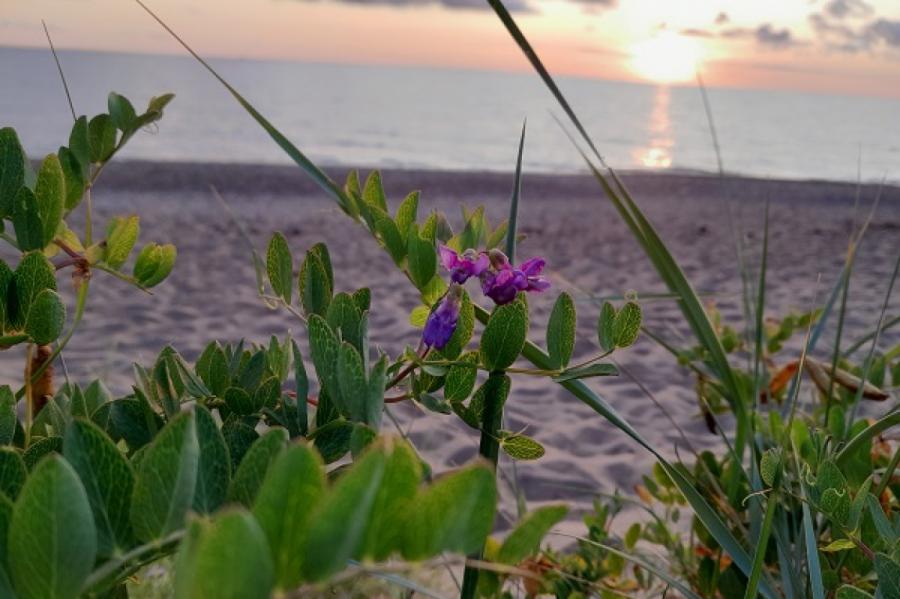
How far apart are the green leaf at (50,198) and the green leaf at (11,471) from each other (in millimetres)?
315

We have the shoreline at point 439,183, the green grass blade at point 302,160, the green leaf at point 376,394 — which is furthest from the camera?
the shoreline at point 439,183

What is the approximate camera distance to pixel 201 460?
1.39ft

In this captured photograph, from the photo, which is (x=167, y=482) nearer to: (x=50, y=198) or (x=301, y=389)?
(x=301, y=389)

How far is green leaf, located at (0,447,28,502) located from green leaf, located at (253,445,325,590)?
0.49ft

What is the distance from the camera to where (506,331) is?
0.59m

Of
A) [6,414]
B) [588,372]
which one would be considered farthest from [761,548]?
[6,414]

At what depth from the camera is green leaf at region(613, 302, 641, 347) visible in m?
0.66

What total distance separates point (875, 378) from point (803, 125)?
30240 millimetres

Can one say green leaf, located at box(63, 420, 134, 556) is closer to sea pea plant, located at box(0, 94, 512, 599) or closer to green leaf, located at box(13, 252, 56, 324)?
sea pea plant, located at box(0, 94, 512, 599)

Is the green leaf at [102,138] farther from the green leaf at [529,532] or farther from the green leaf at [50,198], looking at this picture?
the green leaf at [529,532]

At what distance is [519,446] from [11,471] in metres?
0.31

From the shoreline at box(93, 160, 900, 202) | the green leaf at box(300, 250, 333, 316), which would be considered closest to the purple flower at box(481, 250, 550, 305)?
the green leaf at box(300, 250, 333, 316)

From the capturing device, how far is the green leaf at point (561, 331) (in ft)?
2.12

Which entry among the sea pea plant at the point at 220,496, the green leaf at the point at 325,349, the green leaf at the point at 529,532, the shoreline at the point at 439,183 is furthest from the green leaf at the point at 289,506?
the shoreline at the point at 439,183
